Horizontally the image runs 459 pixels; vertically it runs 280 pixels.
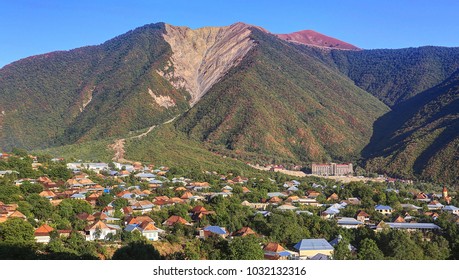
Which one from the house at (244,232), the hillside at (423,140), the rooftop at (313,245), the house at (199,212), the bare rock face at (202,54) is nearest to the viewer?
the rooftop at (313,245)

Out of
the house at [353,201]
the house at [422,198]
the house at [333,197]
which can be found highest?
the house at [333,197]

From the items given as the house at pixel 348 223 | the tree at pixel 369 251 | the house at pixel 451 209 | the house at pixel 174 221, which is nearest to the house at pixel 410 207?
the house at pixel 451 209

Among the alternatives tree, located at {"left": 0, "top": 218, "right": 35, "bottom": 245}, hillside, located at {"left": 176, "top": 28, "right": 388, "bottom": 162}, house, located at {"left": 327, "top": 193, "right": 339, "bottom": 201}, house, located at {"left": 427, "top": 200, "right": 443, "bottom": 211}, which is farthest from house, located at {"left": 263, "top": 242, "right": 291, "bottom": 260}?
hillside, located at {"left": 176, "top": 28, "right": 388, "bottom": 162}

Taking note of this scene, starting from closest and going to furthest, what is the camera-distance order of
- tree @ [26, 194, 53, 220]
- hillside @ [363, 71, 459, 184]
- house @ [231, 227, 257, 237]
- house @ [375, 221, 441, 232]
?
house @ [231, 227, 257, 237] → tree @ [26, 194, 53, 220] → house @ [375, 221, 441, 232] → hillside @ [363, 71, 459, 184]

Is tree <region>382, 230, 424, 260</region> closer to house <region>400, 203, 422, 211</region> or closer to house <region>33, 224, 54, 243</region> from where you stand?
house <region>400, 203, 422, 211</region>

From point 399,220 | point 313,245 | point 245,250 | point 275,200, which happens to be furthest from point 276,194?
point 245,250

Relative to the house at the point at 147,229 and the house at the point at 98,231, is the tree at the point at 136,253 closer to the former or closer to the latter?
the house at the point at 147,229

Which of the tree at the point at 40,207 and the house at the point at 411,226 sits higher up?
the tree at the point at 40,207
